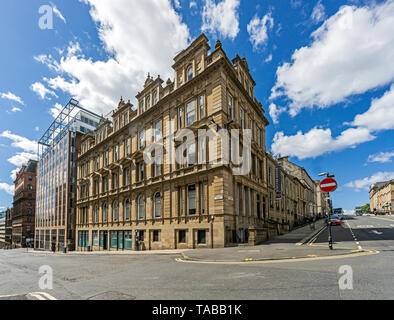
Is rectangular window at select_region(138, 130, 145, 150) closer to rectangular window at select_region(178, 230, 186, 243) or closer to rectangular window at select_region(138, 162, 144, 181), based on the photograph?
rectangular window at select_region(138, 162, 144, 181)

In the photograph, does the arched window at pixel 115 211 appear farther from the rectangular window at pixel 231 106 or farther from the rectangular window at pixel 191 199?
the rectangular window at pixel 231 106

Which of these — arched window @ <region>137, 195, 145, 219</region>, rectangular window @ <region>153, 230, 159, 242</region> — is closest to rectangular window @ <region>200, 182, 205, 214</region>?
rectangular window @ <region>153, 230, 159, 242</region>

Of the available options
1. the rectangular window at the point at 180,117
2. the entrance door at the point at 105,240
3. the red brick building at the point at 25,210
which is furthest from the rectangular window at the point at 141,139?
the red brick building at the point at 25,210

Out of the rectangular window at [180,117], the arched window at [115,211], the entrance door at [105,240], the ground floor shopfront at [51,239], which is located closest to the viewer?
the rectangular window at [180,117]

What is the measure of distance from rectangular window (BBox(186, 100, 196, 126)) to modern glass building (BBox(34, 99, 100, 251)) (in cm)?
3635

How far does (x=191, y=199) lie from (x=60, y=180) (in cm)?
4336

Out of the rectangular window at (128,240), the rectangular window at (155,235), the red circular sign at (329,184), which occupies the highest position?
the red circular sign at (329,184)

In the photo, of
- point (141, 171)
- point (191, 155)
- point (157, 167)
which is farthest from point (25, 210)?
point (191, 155)

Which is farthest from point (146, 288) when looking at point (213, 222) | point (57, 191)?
point (57, 191)

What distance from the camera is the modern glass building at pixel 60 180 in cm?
4925

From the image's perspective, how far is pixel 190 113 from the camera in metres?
24.2

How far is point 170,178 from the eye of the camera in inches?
952
